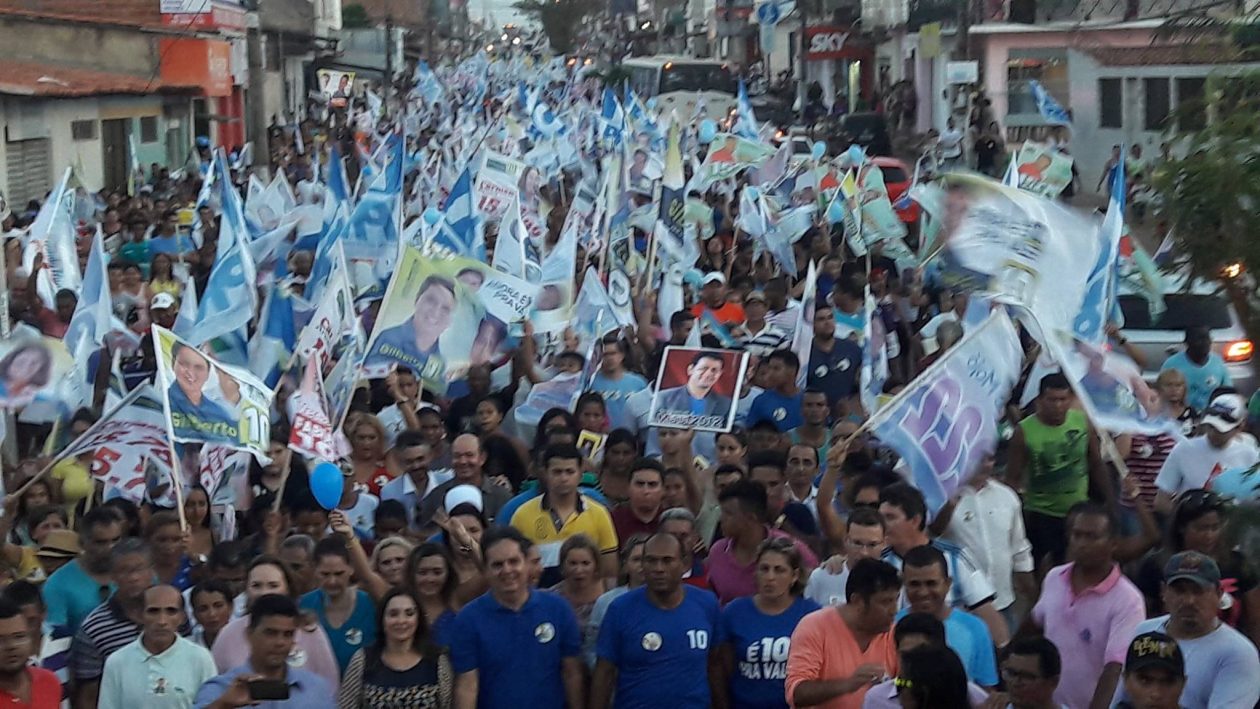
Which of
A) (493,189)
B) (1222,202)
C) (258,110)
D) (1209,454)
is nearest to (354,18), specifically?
(258,110)

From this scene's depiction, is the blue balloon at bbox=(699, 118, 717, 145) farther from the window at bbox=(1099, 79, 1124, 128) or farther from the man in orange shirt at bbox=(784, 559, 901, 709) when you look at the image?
the man in orange shirt at bbox=(784, 559, 901, 709)

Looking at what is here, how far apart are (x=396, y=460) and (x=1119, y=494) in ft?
10.2

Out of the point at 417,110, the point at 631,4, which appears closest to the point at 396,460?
the point at 417,110

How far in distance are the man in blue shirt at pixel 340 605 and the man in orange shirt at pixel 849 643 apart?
A: 5.08 feet

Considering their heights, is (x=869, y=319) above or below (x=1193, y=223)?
below

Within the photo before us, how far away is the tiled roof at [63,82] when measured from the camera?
26047mm

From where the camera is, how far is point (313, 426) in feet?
28.8

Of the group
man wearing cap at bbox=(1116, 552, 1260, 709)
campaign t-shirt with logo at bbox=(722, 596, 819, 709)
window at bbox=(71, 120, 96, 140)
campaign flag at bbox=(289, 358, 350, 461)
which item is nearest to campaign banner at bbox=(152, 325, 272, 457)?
campaign flag at bbox=(289, 358, 350, 461)

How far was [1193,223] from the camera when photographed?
550 centimetres

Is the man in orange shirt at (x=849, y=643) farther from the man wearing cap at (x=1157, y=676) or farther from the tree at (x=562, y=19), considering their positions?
the tree at (x=562, y=19)

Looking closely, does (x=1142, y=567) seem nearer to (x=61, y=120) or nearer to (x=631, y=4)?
(x=61, y=120)

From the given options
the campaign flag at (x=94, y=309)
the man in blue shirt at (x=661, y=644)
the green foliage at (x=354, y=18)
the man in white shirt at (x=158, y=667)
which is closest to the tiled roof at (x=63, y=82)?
the campaign flag at (x=94, y=309)

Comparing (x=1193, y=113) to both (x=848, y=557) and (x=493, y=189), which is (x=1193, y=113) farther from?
(x=493, y=189)

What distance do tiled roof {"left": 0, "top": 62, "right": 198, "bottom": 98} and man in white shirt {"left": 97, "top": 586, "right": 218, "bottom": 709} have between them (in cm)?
1991
